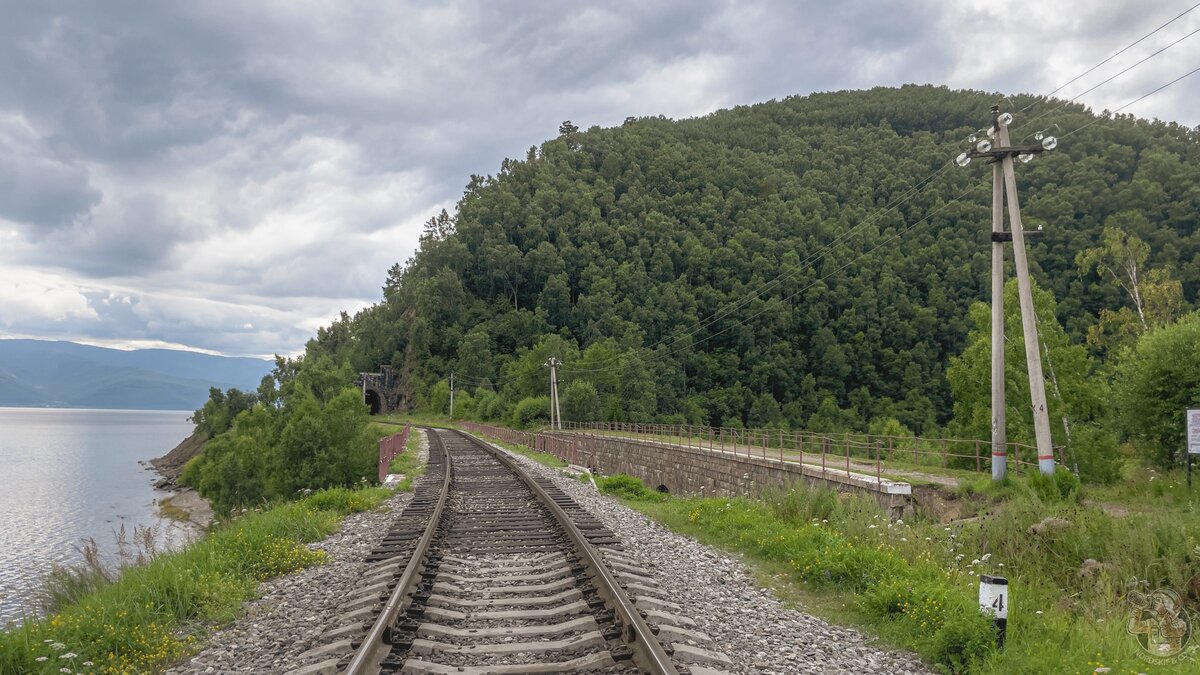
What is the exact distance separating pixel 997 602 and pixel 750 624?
1979 mm

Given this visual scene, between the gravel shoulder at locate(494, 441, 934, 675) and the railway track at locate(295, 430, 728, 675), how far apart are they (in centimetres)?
31

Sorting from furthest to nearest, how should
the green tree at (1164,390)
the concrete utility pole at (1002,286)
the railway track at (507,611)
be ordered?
the green tree at (1164,390), the concrete utility pole at (1002,286), the railway track at (507,611)

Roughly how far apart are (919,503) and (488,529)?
10199 millimetres

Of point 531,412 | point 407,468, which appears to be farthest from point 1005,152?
point 531,412

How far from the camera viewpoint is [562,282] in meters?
129

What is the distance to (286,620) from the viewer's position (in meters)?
6.48

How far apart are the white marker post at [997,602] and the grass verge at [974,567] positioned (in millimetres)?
66

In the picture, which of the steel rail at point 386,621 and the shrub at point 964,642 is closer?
the steel rail at point 386,621

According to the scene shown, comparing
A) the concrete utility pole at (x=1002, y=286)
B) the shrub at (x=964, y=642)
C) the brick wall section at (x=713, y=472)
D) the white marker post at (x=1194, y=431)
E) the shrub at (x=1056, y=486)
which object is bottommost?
the brick wall section at (x=713, y=472)

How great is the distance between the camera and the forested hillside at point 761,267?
92750 mm

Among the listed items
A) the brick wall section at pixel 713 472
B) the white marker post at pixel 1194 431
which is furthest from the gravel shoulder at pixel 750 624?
the white marker post at pixel 1194 431

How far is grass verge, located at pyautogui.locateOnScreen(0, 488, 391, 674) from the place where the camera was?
5.38m

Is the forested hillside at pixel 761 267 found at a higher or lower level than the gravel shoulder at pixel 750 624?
higher

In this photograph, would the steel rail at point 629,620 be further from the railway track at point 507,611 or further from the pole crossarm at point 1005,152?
the pole crossarm at point 1005,152
